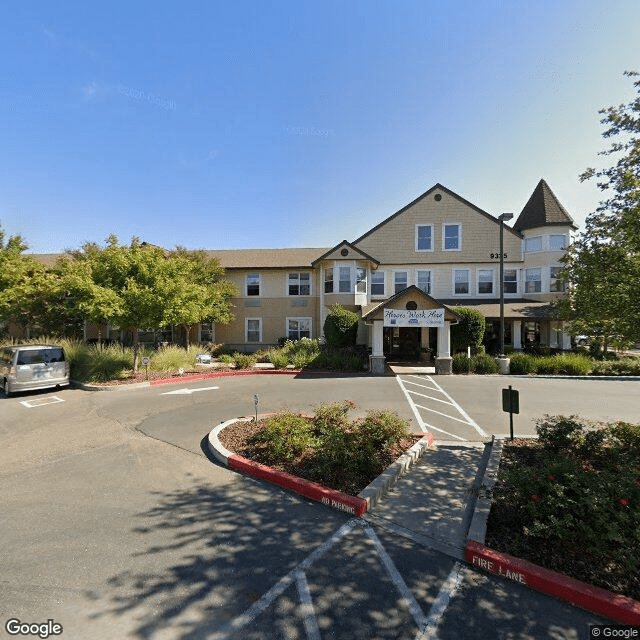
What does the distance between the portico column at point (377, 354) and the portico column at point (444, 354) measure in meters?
2.94

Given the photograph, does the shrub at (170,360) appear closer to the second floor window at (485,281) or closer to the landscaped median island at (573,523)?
the landscaped median island at (573,523)

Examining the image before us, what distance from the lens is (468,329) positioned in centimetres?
1938

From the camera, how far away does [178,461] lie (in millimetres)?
6344

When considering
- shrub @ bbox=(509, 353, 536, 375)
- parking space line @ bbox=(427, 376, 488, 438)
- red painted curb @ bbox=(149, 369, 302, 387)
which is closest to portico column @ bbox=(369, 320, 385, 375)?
red painted curb @ bbox=(149, 369, 302, 387)

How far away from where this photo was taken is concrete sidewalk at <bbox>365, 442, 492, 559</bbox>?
4.13 meters

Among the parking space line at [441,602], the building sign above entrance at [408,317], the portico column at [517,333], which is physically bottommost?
the parking space line at [441,602]

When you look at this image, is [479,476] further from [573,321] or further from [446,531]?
[573,321]

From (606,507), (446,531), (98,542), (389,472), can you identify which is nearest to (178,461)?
(98,542)

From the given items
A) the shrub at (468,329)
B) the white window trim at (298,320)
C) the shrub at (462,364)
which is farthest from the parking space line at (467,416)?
the white window trim at (298,320)

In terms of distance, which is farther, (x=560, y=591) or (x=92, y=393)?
(x=92, y=393)

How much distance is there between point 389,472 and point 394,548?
1564 mm

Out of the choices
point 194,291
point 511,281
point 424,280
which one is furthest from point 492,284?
point 194,291

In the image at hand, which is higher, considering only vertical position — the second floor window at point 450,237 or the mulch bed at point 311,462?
the second floor window at point 450,237

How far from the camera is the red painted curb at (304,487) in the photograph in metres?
4.60
